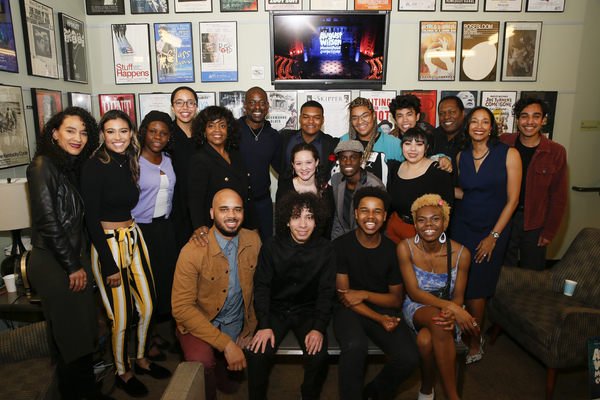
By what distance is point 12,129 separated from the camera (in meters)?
3.14

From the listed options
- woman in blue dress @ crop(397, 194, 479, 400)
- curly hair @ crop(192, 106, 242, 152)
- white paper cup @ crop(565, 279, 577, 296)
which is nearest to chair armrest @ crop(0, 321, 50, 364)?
curly hair @ crop(192, 106, 242, 152)

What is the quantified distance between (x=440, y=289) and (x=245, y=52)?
11.9 ft

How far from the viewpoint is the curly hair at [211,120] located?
114 inches

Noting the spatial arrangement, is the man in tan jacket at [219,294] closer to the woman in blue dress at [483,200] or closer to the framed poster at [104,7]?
the woman in blue dress at [483,200]

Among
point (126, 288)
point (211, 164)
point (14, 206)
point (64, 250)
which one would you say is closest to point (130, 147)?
point (211, 164)

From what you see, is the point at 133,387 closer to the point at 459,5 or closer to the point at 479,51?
the point at 479,51

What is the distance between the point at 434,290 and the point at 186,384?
1.79m

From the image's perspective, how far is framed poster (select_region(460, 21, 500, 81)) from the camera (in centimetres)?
453

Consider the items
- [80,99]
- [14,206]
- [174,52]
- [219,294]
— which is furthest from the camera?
[174,52]

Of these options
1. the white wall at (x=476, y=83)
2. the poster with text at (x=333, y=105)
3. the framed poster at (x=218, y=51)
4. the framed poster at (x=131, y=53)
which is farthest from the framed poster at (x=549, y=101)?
the framed poster at (x=131, y=53)

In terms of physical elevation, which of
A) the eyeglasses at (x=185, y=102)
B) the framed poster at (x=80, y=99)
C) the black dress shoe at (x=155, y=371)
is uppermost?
the framed poster at (x=80, y=99)

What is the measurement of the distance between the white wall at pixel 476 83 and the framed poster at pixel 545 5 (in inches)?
2.4

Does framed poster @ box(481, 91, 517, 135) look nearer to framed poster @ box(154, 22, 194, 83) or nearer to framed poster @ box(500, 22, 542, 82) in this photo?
framed poster @ box(500, 22, 542, 82)

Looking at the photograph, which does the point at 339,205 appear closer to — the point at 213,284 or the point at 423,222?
the point at 423,222
